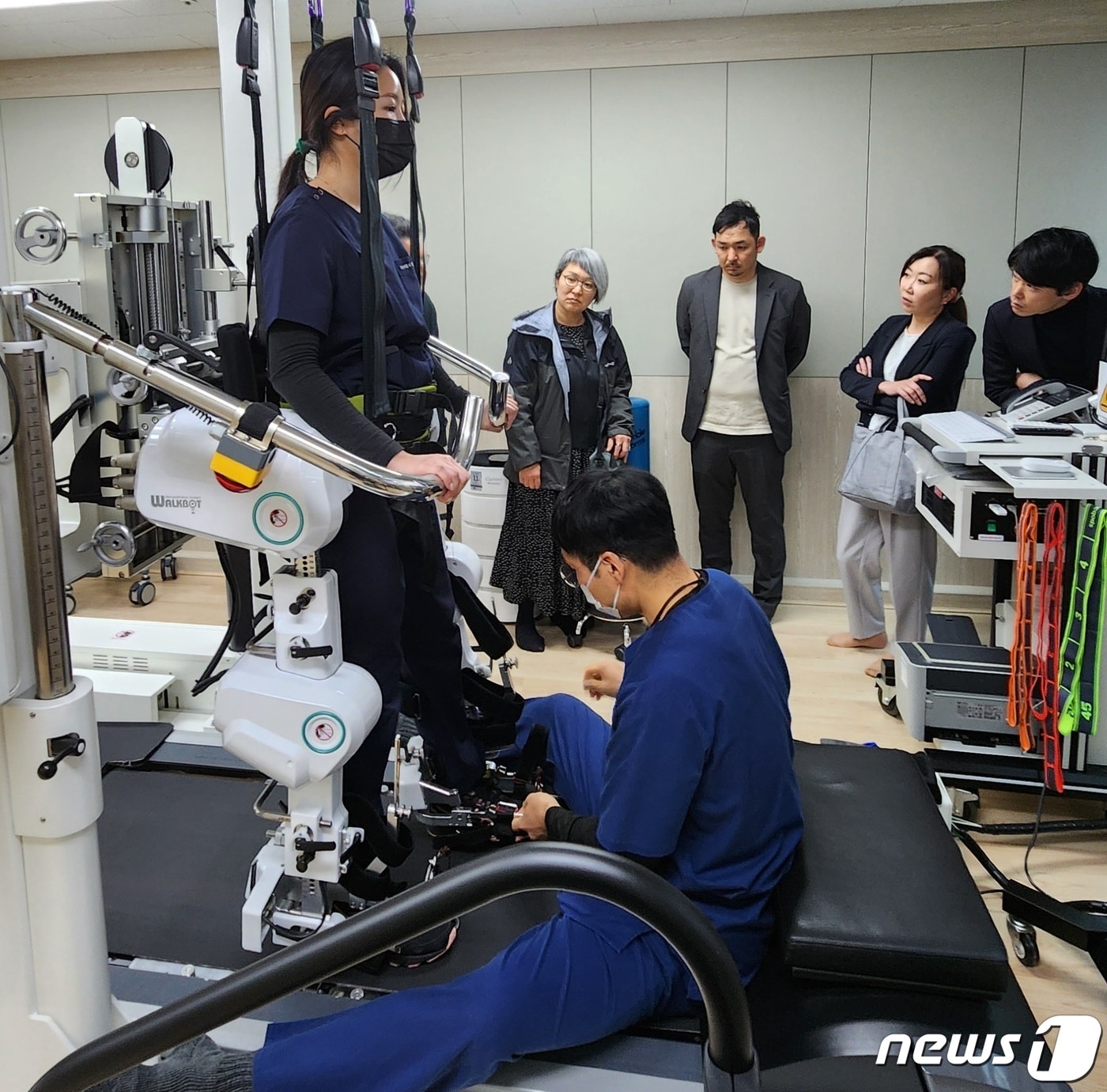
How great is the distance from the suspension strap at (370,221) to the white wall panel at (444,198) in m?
3.24

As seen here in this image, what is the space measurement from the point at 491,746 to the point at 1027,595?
1.45 metres

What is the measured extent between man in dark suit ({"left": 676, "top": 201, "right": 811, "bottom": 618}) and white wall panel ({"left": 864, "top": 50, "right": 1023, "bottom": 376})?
0.55 metres

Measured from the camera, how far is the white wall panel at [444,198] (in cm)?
496

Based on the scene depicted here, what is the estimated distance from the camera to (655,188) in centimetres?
486

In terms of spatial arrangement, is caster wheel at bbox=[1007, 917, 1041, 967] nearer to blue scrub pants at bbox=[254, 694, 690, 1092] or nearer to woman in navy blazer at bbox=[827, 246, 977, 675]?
blue scrub pants at bbox=[254, 694, 690, 1092]

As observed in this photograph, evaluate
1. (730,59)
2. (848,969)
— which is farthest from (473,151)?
(848,969)

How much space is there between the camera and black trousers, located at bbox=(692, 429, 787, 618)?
471 centimetres

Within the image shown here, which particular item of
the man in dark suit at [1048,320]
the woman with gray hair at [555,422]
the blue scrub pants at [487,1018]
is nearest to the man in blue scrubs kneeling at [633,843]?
the blue scrub pants at [487,1018]

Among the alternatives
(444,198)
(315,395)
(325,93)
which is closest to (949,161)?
(444,198)

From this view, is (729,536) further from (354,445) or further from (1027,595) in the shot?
(354,445)

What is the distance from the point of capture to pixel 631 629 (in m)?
4.63

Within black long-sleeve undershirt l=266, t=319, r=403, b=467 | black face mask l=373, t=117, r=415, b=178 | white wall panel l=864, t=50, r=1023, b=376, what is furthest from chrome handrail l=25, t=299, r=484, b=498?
white wall panel l=864, t=50, r=1023, b=376

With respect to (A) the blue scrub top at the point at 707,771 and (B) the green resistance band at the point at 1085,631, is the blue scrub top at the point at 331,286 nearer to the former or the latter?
(A) the blue scrub top at the point at 707,771

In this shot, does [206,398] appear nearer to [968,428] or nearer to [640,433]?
[968,428]
